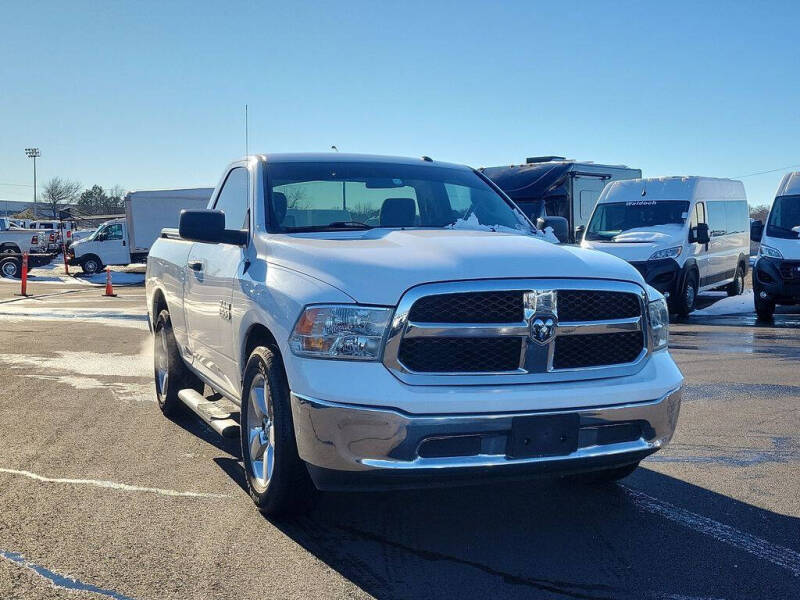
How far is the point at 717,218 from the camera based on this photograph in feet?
59.5

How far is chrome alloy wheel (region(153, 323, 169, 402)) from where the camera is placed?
715 cm

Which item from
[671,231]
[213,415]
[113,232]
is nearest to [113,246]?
[113,232]

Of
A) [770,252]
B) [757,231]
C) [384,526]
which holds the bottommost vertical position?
[384,526]

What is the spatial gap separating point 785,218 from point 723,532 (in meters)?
12.4

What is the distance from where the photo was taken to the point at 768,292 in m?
15.1

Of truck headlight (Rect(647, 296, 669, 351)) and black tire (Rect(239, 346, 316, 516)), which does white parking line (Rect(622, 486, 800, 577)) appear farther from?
black tire (Rect(239, 346, 316, 516))

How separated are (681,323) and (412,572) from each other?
12246 millimetres

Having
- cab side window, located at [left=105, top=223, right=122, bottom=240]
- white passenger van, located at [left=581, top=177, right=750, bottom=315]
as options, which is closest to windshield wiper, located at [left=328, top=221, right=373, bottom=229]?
white passenger van, located at [left=581, top=177, right=750, bottom=315]

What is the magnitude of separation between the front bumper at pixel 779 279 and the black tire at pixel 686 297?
1215 millimetres

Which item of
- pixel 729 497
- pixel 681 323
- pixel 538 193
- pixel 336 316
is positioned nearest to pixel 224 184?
pixel 336 316

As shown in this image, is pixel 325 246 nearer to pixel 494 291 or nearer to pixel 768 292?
pixel 494 291

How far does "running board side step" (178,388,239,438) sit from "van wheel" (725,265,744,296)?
16.1 metres

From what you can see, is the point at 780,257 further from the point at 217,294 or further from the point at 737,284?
the point at 217,294

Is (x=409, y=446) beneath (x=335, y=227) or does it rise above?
beneath
